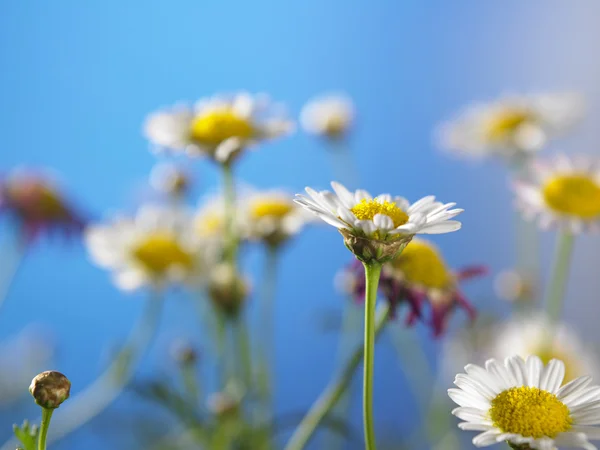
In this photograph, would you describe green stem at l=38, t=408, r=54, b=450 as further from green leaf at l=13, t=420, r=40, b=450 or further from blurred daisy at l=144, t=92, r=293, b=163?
blurred daisy at l=144, t=92, r=293, b=163

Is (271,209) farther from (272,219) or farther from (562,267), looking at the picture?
(562,267)

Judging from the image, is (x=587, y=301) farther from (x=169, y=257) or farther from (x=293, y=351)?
(x=169, y=257)

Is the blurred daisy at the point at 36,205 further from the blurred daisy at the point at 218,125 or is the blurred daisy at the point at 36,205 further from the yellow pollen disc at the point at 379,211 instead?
the yellow pollen disc at the point at 379,211

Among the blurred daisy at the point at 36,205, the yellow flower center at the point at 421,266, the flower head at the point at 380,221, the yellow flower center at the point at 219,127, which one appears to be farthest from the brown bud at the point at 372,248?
the blurred daisy at the point at 36,205

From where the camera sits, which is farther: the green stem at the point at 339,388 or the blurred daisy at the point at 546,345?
the blurred daisy at the point at 546,345

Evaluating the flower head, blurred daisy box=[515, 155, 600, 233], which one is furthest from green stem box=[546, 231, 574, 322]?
the flower head
